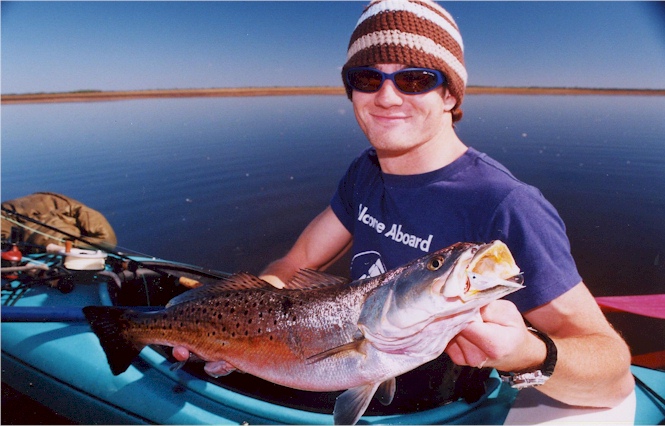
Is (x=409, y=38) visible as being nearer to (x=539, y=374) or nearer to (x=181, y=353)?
(x=539, y=374)

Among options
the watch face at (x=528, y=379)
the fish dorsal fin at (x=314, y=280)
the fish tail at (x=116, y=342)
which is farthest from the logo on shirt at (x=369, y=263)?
the fish tail at (x=116, y=342)

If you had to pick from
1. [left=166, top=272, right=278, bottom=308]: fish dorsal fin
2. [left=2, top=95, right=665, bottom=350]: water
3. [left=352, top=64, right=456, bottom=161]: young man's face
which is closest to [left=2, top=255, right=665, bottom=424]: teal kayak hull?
[left=166, top=272, right=278, bottom=308]: fish dorsal fin

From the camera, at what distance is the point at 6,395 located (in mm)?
4117

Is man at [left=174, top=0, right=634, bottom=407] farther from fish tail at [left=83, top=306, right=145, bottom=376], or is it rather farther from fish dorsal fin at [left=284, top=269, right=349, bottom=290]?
fish dorsal fin at [left=284, top=269, right=349, bottom=290]

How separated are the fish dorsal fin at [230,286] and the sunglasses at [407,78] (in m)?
1.25

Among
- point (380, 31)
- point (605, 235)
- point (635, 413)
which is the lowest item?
point (605, 235)

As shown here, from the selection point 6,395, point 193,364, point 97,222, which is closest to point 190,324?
point 193,364

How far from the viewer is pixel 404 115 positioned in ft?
7.38

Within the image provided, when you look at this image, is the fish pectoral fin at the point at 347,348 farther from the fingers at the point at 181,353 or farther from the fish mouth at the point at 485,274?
the fingers at the point at 181,353

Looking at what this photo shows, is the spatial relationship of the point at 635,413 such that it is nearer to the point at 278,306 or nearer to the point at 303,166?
the point at 278,306

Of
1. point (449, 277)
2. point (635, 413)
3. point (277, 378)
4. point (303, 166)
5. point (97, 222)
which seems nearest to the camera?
point (449, 277)

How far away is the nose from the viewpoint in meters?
2.19

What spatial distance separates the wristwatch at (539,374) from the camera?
1713mm

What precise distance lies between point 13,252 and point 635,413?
5.29m
